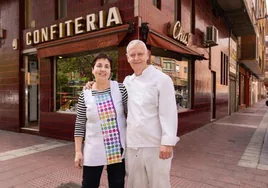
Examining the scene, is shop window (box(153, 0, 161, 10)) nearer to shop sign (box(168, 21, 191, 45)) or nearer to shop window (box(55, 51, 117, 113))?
shop sign (box(168, 21, 191, 45))

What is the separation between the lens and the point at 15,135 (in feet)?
25.1

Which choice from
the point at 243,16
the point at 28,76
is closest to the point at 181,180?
the point at 28,76

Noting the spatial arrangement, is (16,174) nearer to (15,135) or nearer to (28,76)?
(15,135)

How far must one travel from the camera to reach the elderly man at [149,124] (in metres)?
1.96

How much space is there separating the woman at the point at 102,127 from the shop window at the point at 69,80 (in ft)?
15.4

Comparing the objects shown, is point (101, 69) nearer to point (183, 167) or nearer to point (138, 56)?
point (138, 56)

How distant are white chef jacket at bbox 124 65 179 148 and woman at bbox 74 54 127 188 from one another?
6.2 inches

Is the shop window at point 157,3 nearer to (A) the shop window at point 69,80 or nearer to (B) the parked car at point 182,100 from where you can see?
(A) the shop window at point 69,80

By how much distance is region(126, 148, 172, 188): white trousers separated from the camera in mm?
2021

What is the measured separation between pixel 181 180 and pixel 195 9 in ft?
22.8

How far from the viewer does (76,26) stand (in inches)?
242

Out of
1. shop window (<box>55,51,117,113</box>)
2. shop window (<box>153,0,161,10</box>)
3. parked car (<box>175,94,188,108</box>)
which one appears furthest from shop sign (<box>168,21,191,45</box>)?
shop window (<box>55,51,117,113</box>)

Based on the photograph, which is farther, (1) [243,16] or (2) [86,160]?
(1) [243,16]

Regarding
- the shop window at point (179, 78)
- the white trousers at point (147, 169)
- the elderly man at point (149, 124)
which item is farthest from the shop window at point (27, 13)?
the white trousers at point (147, 169)
